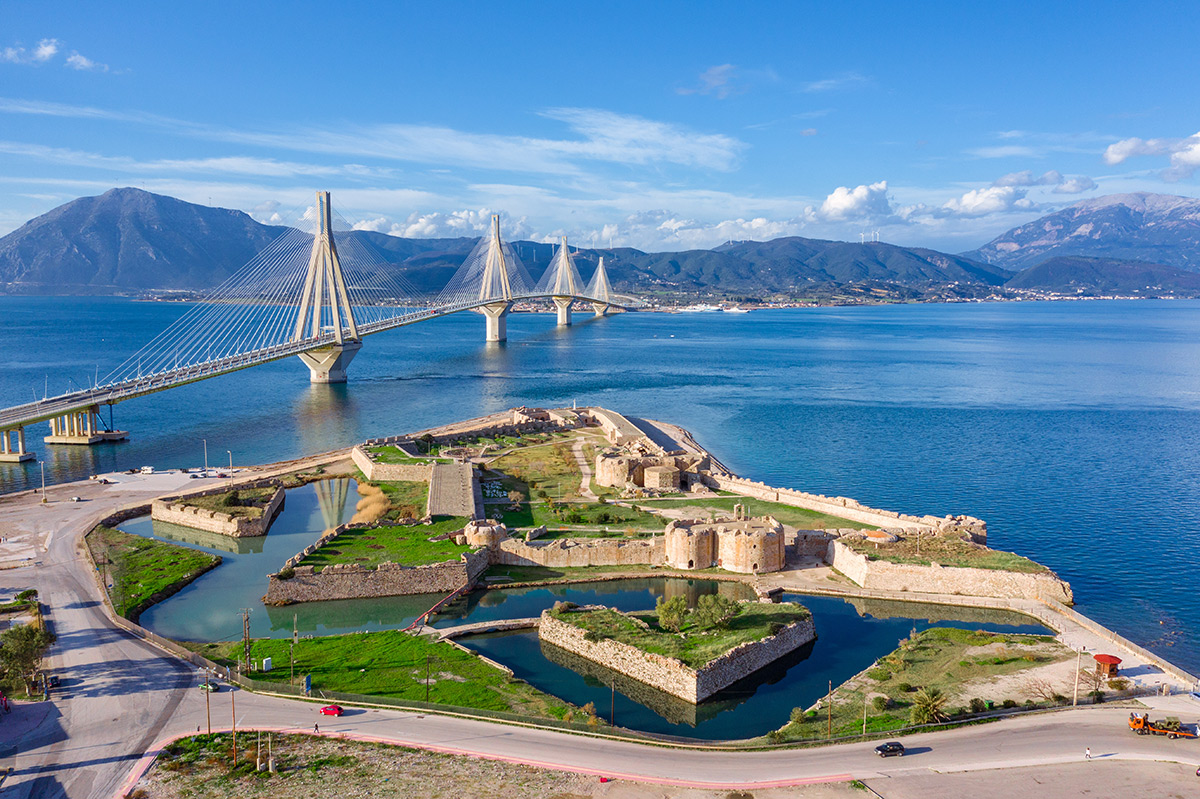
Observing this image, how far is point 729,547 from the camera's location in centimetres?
2881

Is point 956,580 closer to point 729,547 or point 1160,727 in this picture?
point 729,547

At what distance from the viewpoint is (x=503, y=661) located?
22281 millimetres

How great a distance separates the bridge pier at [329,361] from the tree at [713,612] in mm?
60644

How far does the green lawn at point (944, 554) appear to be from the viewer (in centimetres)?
2727

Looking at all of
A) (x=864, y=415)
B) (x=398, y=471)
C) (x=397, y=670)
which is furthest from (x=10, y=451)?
(x=864, y=415)

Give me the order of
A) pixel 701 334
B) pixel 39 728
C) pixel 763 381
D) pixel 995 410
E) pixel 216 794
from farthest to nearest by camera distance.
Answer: pixel 701 334, pixel 763 381, pixel 995 410, pixel 39 728, pixel 216 794

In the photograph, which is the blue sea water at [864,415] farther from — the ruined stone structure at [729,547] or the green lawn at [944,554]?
the ruined stone structure at [729,547]

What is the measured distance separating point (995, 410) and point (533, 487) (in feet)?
150

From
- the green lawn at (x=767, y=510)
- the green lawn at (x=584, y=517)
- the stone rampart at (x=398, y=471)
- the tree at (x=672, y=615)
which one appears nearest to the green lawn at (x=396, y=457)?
the stone rampart at (x=398, y=471)

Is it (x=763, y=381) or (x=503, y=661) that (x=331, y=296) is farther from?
(x=503, y=661)

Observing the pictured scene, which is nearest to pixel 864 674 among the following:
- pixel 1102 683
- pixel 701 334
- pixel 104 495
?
pixel 1102 683

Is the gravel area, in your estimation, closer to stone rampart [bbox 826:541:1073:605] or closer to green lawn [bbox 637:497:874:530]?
stone rampart [bbox 826:541:1073:605]

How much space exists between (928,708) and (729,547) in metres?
10.9

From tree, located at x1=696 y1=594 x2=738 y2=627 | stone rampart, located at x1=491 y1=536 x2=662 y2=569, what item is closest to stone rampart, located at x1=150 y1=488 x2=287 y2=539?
stone rampart, located at x1=491 y1=536 x2=662 y2=569
